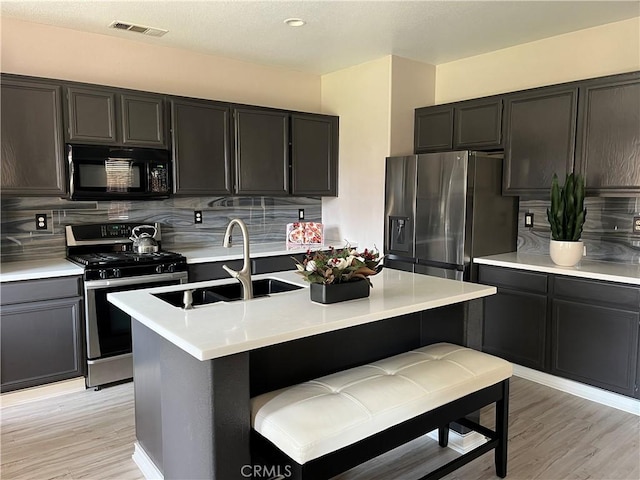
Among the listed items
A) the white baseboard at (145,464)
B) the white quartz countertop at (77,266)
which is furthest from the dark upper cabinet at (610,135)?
the white baseboard at (145,464)

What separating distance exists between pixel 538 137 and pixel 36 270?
3634 mm

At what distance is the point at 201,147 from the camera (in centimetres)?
388

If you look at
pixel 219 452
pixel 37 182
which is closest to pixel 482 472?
pixel 219 452

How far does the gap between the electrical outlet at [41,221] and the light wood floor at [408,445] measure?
1.25 meters

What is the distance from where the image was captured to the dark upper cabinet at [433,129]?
13.6ft

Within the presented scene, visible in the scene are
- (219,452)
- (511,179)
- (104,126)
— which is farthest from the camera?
(511,179)

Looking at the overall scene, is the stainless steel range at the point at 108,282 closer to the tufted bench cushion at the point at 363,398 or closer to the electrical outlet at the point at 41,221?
the electrical outlet at the point at 41,221

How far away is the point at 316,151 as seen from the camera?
460cm

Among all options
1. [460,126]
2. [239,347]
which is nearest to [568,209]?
[460,126]

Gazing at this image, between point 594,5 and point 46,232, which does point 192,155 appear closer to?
point 46,232

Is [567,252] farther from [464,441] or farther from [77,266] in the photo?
[77,266]

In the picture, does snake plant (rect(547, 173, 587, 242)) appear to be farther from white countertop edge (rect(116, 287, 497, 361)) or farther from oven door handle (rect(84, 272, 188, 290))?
→ oven door handle (rect(84, 272, 188, 290))

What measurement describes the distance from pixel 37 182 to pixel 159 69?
4.63ft

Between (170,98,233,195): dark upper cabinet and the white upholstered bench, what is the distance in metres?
2.39
